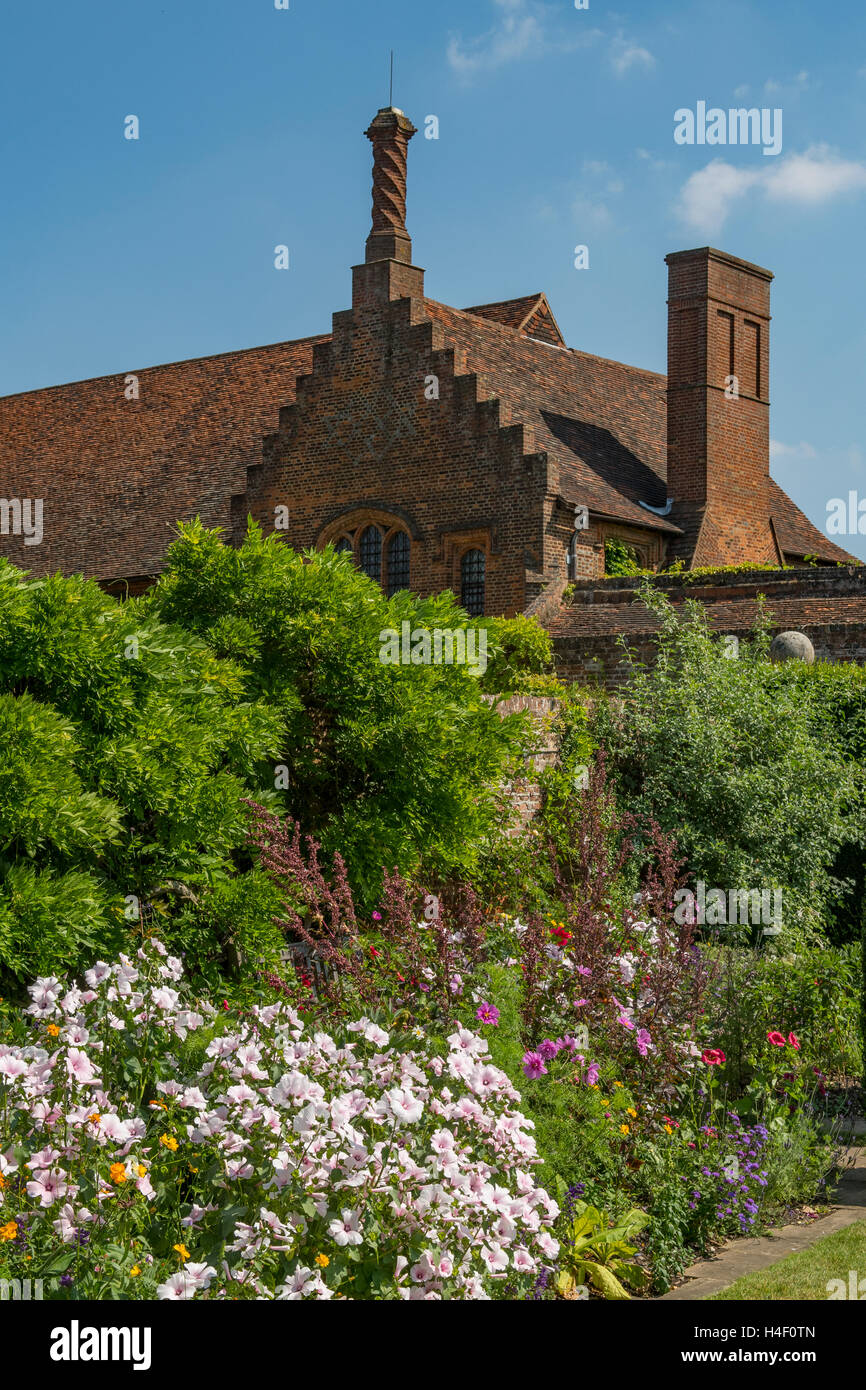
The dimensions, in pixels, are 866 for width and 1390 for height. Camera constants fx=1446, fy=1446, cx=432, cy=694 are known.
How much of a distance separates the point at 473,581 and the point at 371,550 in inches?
108

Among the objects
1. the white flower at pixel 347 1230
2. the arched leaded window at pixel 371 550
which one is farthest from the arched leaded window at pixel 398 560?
the white flower at pixel 347 1230

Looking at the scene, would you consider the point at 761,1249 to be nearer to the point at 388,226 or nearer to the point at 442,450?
the point at 442,450

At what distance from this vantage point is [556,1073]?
268 inches

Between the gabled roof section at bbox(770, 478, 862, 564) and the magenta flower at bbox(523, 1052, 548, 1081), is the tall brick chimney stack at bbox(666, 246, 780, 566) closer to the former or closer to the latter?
the gabled roof section at bbox(770, 478, 862, 564)

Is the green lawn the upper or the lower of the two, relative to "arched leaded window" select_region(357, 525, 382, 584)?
lower

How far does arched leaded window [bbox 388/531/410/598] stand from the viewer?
29578 millimetres

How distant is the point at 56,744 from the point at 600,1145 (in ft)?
10.6

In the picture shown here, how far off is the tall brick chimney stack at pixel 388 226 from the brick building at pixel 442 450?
0.14ft

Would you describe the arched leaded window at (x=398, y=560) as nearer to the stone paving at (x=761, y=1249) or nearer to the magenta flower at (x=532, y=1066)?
the stone paving at (x=761, y=1249)

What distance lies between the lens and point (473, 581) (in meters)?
28.5
